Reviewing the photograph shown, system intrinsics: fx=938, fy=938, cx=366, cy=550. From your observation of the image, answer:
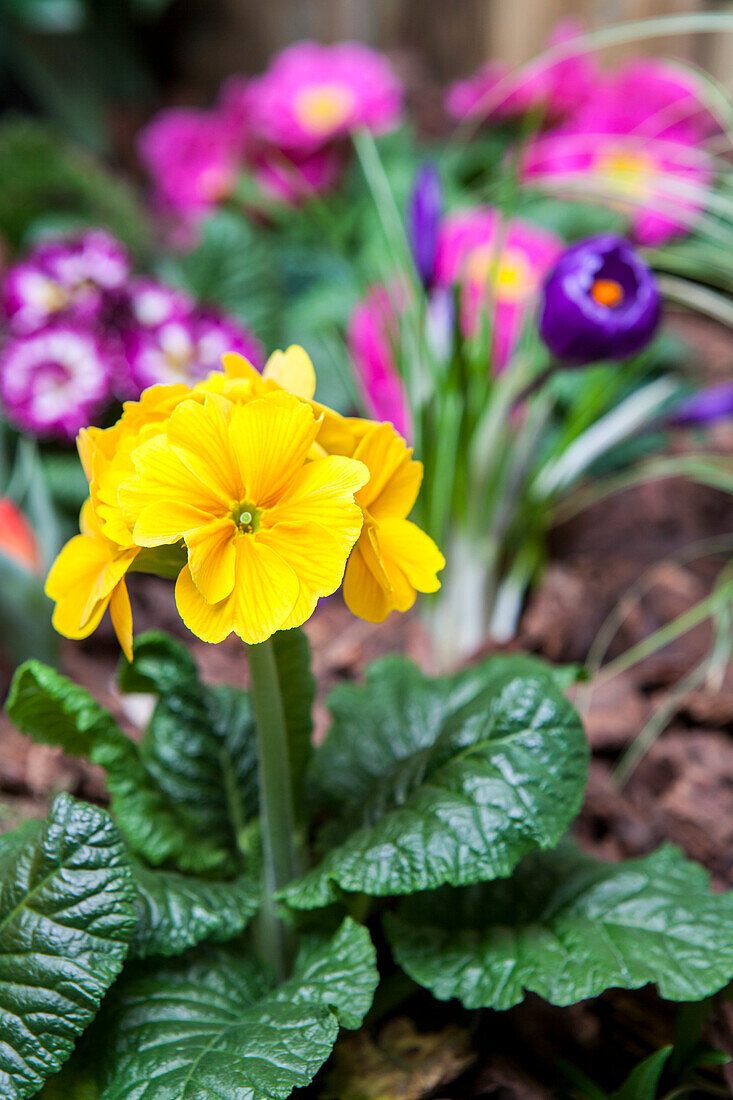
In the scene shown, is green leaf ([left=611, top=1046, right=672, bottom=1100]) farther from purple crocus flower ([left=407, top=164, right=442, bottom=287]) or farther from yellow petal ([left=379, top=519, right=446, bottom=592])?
purple crocus flower ([left=407, top=164, right=442, bottom=287])

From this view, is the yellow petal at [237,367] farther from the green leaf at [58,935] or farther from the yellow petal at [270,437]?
the green leaf at [58,935]

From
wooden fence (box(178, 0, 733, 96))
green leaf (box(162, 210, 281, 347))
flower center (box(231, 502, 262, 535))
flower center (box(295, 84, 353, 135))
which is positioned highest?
wooden fence (box(178, 0, 733, 96))

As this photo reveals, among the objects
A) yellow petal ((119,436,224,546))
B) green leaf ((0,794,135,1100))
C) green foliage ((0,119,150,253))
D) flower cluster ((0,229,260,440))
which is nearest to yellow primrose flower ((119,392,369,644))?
yellow petal ((119,436,224,546))

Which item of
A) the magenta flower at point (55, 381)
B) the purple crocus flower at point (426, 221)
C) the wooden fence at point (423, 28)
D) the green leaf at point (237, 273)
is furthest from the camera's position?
the wooden fence at point (423, 28)

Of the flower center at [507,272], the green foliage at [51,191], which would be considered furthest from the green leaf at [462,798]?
the green foliage at [51,191]

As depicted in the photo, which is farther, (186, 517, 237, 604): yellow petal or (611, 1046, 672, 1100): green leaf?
(611, 1046, 672, 1100): green leaf

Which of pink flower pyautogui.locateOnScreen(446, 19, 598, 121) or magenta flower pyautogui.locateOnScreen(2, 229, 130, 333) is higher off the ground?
pink flower pyautogui.locateOnScreen(446, 19, 598, 121)
